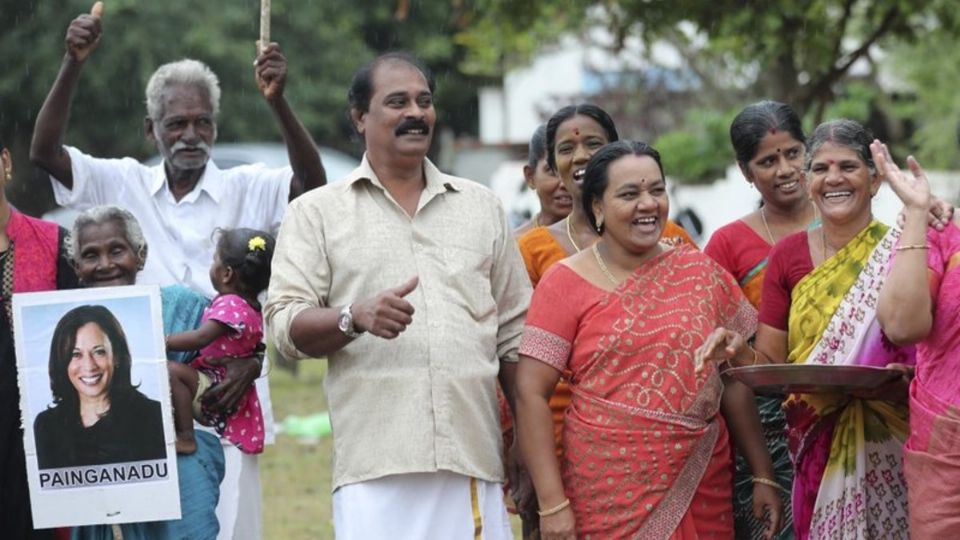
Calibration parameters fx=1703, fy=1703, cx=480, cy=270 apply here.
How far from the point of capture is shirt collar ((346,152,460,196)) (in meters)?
5.25

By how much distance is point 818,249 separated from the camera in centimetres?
554

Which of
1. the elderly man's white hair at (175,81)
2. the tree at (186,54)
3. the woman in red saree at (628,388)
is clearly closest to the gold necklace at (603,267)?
the woman in red saree at (628,388)

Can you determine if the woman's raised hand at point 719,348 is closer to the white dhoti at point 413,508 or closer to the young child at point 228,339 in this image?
the white dhoti at point 413,508

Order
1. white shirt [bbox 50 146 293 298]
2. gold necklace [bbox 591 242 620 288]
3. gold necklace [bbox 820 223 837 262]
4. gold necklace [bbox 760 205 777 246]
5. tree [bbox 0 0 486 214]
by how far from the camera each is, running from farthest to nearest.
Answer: tree [bbox 0 0 486 214]
white shirt [bbox 50 146 293 298]
gold necklace [bbox 760 205 777 246]
gold necklace [bbox 820 223 837 262]
gold necklace [bbox 591 242 620 288]

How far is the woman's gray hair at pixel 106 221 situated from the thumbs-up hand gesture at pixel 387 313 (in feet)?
3.97

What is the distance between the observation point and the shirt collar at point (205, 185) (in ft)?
21.4

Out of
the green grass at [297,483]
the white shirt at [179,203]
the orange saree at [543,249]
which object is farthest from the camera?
the green grass at [297,483]

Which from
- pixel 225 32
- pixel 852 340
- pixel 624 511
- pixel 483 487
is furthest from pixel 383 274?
pixel 225 32

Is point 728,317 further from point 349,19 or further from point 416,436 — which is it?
point 349,19

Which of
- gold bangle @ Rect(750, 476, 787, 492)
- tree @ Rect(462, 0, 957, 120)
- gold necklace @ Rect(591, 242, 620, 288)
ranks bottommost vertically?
gold bangle @ Rect(750, 476, 787, 492)

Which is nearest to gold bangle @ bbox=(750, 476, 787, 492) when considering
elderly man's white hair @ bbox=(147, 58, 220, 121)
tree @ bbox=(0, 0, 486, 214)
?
elderly man's white hair @ bbox=(147, 58, 220, 121)

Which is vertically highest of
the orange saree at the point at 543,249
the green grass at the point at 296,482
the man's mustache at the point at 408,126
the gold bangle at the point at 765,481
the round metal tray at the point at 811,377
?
the man's mustache at the point at 408,126

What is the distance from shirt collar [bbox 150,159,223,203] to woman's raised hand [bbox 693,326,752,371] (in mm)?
2214

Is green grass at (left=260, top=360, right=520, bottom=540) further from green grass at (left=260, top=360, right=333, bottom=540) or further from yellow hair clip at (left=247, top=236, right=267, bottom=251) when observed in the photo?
yellow hair clip at (left=247, top=236, right=267, bottom=251)
